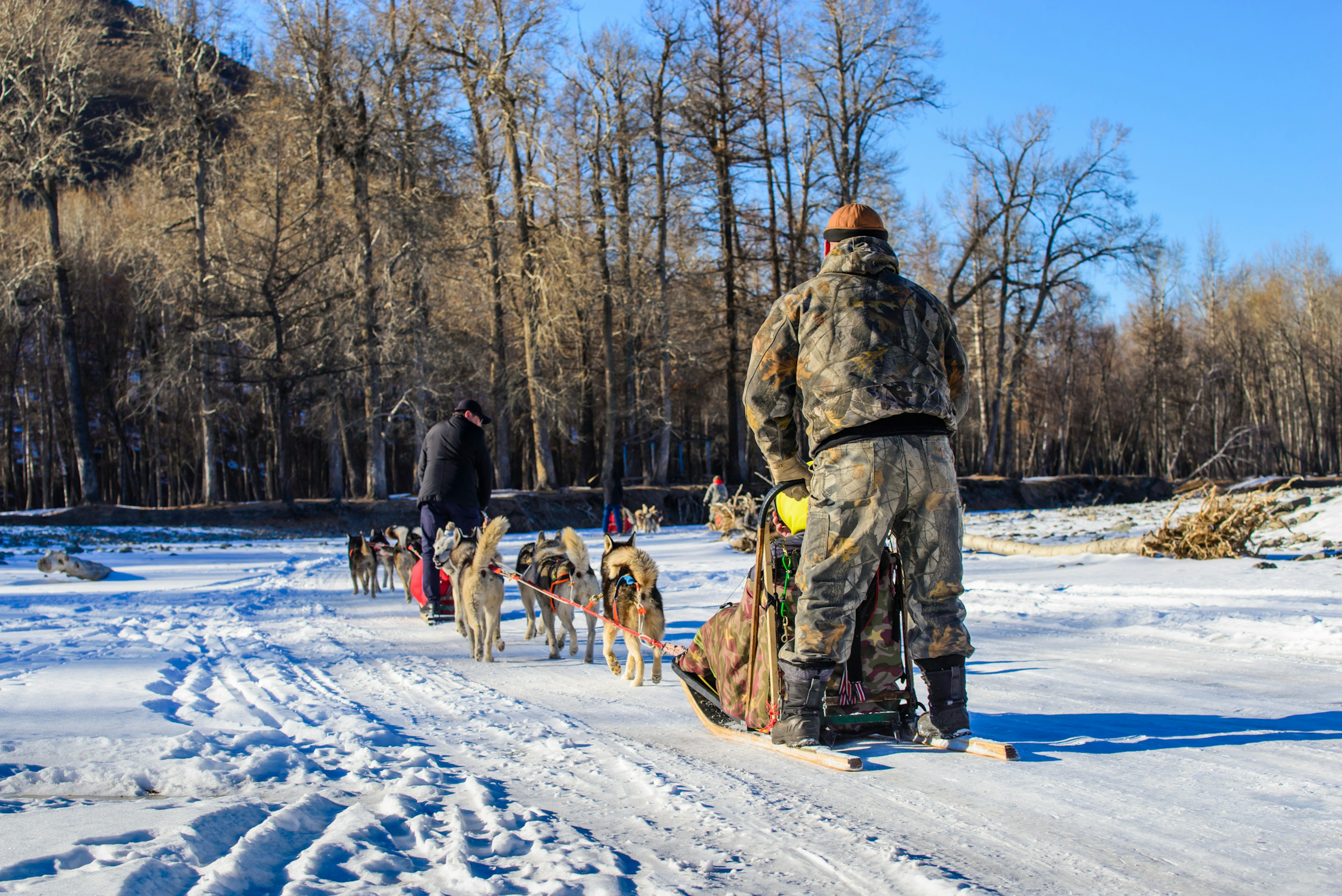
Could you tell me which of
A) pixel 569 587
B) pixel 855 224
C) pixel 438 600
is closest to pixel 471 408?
pixel 438 600

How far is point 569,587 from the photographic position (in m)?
7.07

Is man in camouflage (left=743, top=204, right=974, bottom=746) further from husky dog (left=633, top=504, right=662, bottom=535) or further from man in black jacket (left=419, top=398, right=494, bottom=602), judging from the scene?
husky dog (left=633, top=504, right=662, bottom=535)

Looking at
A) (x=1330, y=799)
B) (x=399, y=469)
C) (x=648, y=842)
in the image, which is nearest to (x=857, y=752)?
(x=648, y=842)

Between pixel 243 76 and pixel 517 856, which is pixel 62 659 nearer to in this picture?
pixel 517 856

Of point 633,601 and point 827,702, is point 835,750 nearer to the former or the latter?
point 827,702

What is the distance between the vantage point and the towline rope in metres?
5.16

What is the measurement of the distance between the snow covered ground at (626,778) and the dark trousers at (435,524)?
2227mm

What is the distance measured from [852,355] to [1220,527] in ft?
28.2

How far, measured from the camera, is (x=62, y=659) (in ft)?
19.1

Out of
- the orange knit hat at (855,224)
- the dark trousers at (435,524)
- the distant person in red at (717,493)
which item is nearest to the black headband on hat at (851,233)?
the orange knit hat at (855,224)

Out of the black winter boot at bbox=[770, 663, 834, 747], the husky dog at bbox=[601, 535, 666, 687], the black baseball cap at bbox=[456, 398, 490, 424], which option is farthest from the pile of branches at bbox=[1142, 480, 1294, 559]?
the black winter boot at bbox=[770, 663, 834, 747]

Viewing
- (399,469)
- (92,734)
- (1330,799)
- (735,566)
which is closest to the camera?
(1330,799)

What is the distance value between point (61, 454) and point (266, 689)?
39.7 metres

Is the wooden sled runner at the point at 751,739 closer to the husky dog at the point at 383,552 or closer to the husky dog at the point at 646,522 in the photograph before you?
the husky dog at the point at 383,552
